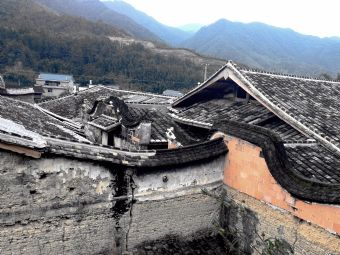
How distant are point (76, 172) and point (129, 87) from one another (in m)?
62.5

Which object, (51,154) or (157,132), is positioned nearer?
(51,154)

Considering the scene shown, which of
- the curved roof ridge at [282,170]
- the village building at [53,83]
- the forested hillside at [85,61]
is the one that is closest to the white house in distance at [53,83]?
the village building at [53,83]

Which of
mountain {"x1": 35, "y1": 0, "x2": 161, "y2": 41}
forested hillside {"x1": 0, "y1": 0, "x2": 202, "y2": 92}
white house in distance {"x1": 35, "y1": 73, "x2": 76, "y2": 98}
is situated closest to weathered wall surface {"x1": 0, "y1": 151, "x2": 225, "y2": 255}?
white house in distance {"x1": 35, "y1": 73, "x2": 76, "y2": 98}

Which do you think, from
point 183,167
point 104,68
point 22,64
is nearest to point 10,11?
point 22,64

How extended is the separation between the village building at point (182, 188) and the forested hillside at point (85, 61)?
61.1 meters

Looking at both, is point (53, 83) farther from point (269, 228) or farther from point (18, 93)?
point (269, 228)

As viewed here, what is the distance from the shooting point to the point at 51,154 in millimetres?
7121

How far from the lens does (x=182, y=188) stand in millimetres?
9000

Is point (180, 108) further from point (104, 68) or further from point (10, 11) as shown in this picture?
point (10, 11)

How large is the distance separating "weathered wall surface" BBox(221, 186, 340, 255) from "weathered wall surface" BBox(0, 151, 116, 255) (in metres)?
3.24

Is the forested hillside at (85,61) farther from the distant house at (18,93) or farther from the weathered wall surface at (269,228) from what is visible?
the weathered wall surface at (269,228)

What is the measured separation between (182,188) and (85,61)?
72330 mm

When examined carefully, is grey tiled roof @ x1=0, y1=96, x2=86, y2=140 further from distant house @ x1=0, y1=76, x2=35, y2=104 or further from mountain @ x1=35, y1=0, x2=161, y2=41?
mountain @ x1=35, y1=0, x2=161, y2=41

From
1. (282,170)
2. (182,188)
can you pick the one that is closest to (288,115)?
(282,170)
